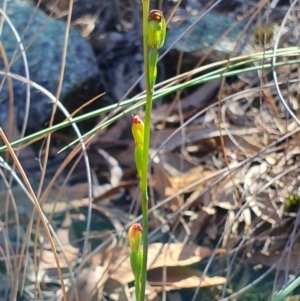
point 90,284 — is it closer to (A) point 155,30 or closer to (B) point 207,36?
(A) point 155,30

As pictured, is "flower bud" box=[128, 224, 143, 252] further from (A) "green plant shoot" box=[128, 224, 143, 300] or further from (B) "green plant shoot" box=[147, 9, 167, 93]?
(B) "green plant shoot" box=[147, 9, 167, 93]

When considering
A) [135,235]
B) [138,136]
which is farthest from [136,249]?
[138,136]

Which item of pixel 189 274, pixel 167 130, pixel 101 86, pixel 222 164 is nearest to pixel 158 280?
pixel 189 274

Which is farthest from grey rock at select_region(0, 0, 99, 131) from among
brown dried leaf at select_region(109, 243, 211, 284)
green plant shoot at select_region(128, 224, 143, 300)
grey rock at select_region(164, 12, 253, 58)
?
green plant shoot at select_region(128, 224, 143, 300)

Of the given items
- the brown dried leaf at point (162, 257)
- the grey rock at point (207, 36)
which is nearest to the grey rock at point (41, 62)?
the grey rock at point (207, 36)

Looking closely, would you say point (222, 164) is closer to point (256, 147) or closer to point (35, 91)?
point (256, 147)
